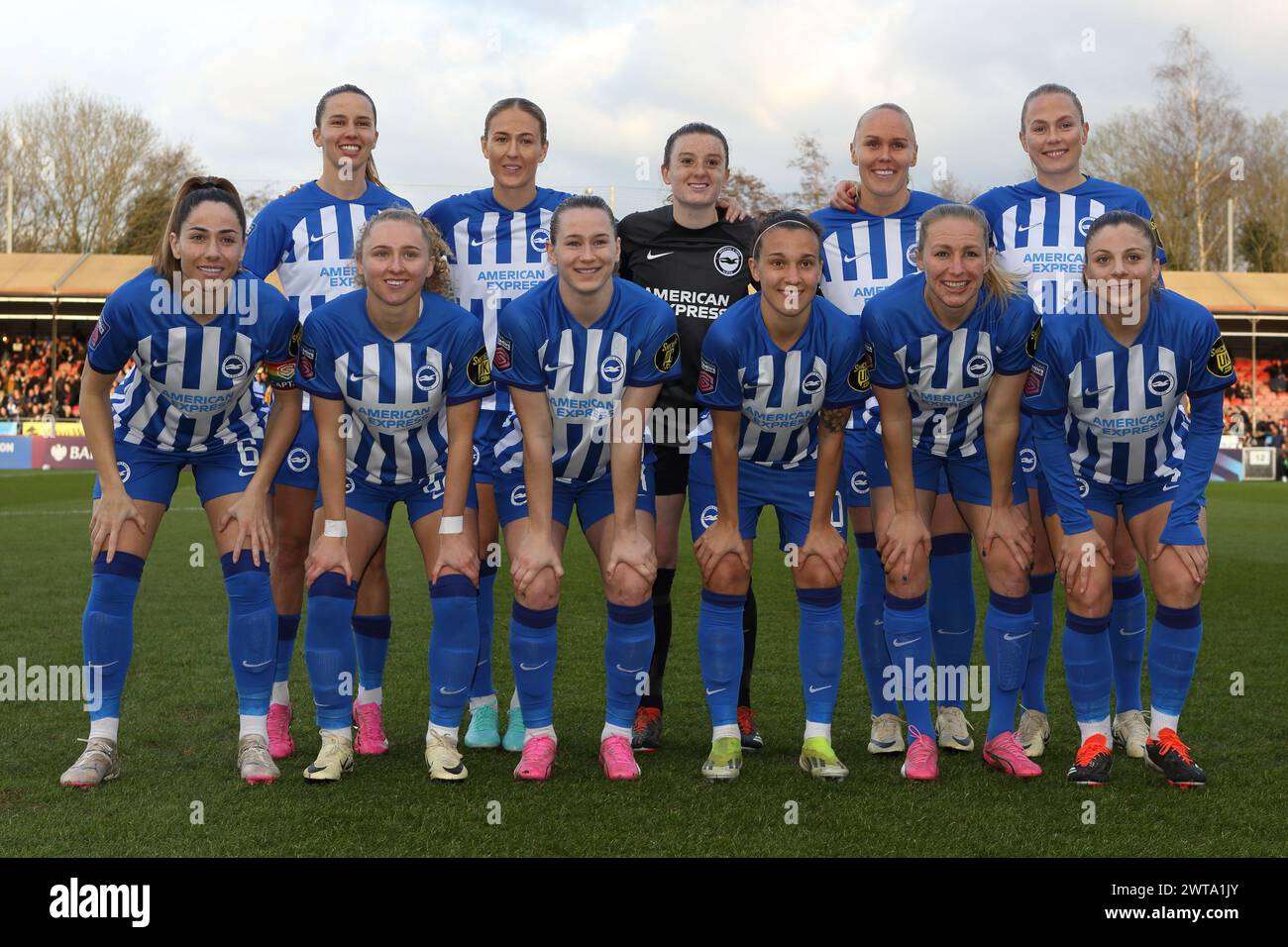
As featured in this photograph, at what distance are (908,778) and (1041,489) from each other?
45.0 inches

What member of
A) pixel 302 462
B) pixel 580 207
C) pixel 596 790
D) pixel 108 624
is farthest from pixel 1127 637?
pixel 108 624

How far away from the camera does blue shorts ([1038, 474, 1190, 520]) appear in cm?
431

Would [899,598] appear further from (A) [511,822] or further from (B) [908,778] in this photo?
(A) [511,822]

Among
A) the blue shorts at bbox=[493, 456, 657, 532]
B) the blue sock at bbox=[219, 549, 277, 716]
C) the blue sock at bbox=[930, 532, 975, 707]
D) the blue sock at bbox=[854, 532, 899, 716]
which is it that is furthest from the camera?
the blue sock at bbox=[854, 532, 899, 716]

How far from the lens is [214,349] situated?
4.23 m

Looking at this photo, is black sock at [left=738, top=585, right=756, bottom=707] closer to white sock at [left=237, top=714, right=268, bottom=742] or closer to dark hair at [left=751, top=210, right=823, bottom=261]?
dark hair at [left=751, top=210, right=823, bottom=261]

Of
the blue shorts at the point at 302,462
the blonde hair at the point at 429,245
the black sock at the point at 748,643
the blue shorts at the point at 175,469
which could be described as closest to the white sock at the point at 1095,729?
the black sock at the point at 748,643

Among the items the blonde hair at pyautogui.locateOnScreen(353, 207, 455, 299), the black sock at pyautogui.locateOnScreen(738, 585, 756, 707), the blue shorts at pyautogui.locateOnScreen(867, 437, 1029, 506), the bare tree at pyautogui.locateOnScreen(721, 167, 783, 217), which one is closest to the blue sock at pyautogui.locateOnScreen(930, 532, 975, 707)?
the blue shorts at pyautogui.locateOnScreen(867, 437, 1029, 506)

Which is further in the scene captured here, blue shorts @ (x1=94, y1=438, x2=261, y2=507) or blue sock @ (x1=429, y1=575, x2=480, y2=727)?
blue shorts @ (x1=94, y1=438, x2=261, y2=507)

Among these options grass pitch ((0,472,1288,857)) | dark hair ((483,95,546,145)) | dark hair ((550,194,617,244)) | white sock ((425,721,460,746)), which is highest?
dark hair ((483,95,546,145))

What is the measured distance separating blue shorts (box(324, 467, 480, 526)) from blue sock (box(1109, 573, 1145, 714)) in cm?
250

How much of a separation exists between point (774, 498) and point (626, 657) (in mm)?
776

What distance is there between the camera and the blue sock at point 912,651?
4301mm
